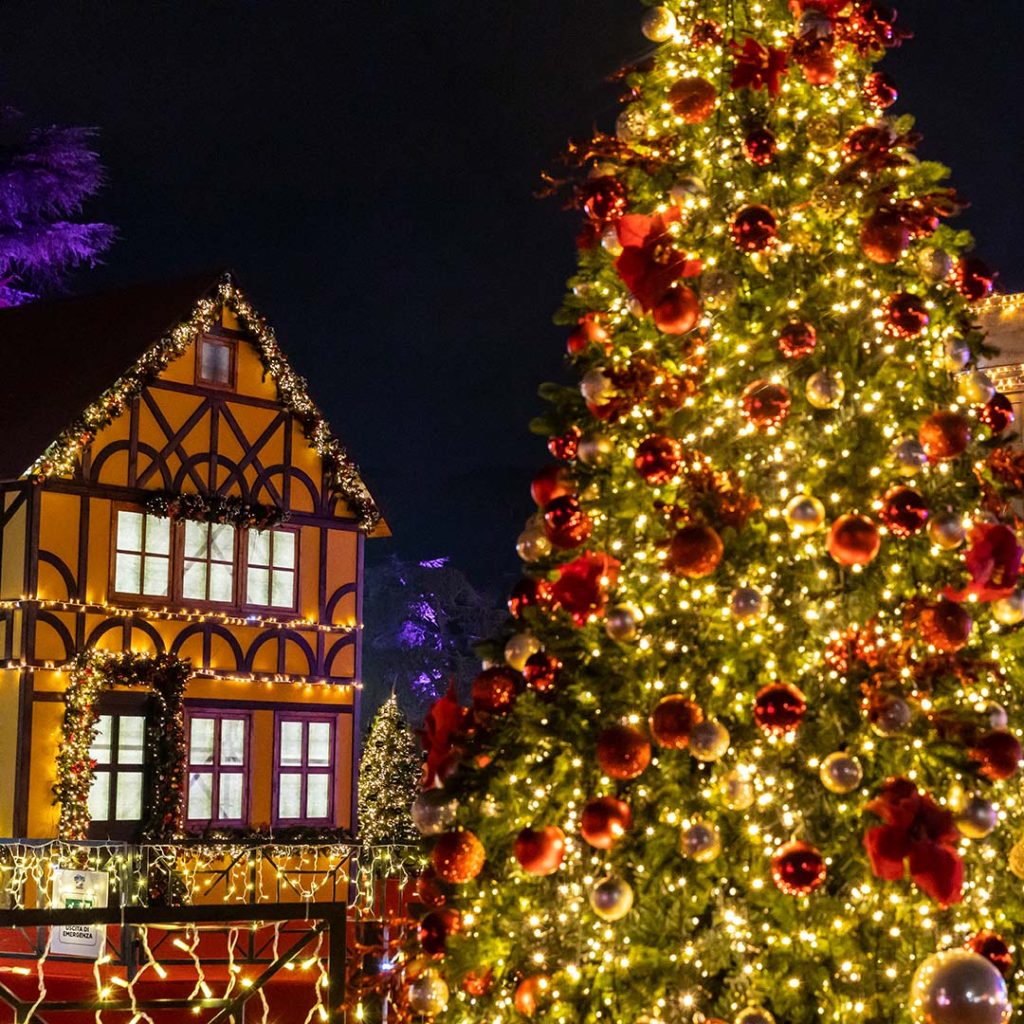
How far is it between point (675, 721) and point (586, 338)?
1.50 metres

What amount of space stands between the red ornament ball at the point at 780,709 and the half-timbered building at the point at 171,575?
13.6 meters

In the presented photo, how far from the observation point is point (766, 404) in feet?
16.0

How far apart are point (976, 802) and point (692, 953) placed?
976 mm

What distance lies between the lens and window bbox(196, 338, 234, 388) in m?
19.1

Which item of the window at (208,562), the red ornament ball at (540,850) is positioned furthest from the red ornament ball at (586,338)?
the window at (208,562)

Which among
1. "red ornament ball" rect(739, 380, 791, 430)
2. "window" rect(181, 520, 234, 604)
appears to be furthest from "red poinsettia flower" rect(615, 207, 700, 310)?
"window" rect(181, 520, 234, 604)

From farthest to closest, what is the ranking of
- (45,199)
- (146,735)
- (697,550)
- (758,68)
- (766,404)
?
(45,199)
(146,735)
(758,68)
(766,404)
(697,550)

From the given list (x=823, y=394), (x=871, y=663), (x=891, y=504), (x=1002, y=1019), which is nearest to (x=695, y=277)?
(x=823, y=394)

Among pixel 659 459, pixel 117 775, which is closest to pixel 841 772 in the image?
pixel 659 459

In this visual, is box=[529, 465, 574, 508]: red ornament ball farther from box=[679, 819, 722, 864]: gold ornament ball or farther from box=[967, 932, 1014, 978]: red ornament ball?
box=[967, 932, 1014, 978]: red ornament ball

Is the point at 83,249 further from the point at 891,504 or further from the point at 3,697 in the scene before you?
the point at 891,504

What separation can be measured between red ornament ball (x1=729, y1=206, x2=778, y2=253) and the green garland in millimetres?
13542

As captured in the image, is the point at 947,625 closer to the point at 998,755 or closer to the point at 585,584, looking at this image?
the point at 998,755

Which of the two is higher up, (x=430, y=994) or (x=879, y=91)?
(x=879, y=91)
